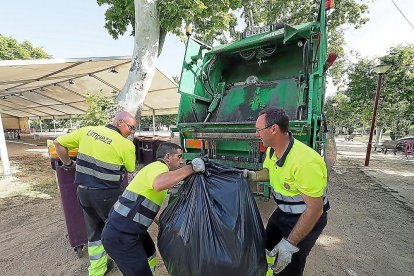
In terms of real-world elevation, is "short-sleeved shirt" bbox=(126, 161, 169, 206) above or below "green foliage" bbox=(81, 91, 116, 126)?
below

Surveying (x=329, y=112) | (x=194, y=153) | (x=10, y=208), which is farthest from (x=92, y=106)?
(x=329, y=112)

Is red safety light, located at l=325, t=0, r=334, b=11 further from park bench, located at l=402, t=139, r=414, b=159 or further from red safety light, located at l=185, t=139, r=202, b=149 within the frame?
park bench, located at l=402, t=139, r=414, b=159

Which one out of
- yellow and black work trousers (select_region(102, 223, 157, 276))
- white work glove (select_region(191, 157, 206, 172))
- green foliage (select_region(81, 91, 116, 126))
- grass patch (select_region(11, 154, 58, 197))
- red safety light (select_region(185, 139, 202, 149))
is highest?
green foliage (select_region(81, 91, 116, 126))

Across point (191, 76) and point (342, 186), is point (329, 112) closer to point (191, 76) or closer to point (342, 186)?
point (342, 186)

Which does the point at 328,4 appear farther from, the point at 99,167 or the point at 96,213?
the point at 96,213

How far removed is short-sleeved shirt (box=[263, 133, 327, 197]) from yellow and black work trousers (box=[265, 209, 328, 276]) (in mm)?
198

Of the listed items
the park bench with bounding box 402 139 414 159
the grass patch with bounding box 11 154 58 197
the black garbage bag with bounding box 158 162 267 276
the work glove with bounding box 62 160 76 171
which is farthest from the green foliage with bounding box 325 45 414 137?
the grass patch with bounding box 11 154 58 197

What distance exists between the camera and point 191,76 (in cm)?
374

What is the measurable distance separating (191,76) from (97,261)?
2702 millimetres

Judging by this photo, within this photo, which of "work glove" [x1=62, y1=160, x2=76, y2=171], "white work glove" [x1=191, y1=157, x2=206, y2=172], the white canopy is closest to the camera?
"white work glove" [x1=191, y1=157, x2=206, y2=172]

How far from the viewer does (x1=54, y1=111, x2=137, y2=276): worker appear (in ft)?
6.25

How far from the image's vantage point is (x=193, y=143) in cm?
353

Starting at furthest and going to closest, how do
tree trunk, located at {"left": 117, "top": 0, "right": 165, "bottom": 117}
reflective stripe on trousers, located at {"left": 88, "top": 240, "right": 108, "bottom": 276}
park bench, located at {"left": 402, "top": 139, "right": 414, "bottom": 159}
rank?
park bench, located at {"left": 402, "top": 139, "right": 414, "bottom": 159}, tree trunk, located at {"left": 117, "top": 0, "right": 165, "bottom": 117}, reflective stripe on trousers, located at {"left": 88, "top": 240, "right": 108, "bottom": 276}

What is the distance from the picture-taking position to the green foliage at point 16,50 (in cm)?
1883
